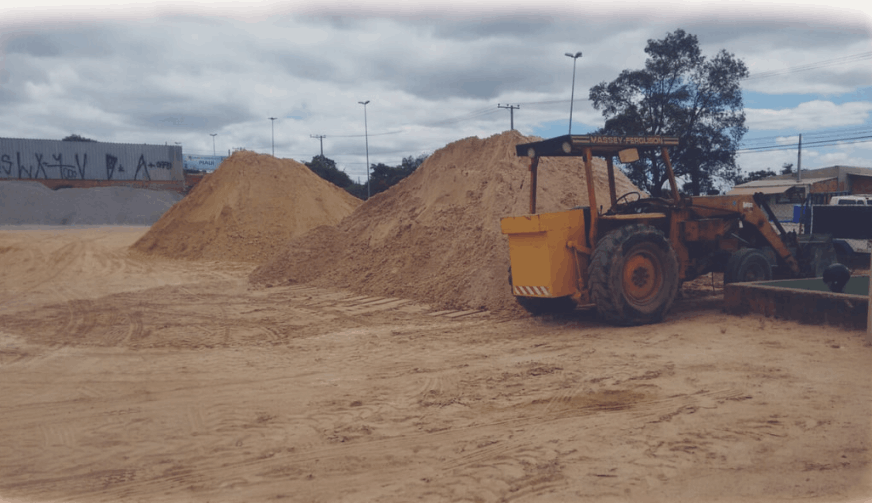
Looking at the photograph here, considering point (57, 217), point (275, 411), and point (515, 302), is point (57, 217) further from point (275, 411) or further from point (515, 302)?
point (275, 411)

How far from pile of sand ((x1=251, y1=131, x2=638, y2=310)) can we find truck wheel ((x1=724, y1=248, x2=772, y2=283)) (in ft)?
9.95

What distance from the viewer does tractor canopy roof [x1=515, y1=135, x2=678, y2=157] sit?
8.23 m

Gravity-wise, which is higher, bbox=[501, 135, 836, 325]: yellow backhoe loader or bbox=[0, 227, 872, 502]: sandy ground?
bbox=[501, 135, 836, 325]: yellow backhoe loader

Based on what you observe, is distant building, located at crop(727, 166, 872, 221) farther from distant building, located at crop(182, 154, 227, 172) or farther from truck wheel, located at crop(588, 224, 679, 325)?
distant building, located at crop(182, 154, 227, 172)

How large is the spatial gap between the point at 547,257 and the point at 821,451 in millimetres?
4279

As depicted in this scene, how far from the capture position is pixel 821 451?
4.09m

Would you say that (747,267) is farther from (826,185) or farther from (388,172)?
(388,172)

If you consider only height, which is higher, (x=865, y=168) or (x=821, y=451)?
(x=865, y=168)

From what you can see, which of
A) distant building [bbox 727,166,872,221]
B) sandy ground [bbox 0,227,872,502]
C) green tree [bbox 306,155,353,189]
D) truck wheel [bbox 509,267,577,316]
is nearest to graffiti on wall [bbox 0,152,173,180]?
green tree [bbox 306,155,353,189]

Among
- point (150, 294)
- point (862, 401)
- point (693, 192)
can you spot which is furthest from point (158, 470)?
point (693, 192)

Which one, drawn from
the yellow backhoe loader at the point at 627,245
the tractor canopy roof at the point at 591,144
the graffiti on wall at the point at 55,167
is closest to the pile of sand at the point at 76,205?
the graffiti on wall at the point at 55,167

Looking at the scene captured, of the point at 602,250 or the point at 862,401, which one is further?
the point at 602,250

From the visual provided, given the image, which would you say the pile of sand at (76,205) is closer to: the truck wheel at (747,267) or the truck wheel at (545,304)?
the truck wheel at (545,304)

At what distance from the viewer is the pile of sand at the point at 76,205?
39250 millimetres
